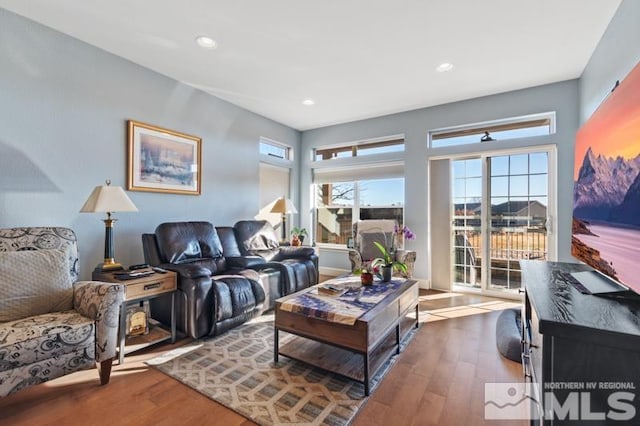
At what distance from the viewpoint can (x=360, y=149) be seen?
5.09 m

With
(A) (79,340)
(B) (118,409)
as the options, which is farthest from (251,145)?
(B) (118,409)

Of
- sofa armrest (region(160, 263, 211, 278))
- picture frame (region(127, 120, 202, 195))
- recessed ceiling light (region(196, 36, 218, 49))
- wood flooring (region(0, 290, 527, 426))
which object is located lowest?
wood flooring (region(0, 290, 527, 426))

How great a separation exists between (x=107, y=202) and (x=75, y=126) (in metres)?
0.92

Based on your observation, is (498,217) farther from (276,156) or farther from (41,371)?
(41,371)

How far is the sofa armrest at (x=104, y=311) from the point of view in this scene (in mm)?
1870

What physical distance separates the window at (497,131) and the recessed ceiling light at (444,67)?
3.96 feet

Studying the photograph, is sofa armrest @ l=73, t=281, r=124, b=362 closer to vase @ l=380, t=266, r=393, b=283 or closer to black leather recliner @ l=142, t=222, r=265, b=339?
black leather recliner @ l=142, t=222, r=265, b=339

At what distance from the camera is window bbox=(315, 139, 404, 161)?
15.5 ft

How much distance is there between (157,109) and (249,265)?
81.7 inches

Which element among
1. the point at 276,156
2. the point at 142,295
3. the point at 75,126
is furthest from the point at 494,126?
the point at 75,126

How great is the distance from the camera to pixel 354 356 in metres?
2.27

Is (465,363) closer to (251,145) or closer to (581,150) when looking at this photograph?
(581,150)

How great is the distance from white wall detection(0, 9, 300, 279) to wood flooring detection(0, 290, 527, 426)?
1218 millimetres

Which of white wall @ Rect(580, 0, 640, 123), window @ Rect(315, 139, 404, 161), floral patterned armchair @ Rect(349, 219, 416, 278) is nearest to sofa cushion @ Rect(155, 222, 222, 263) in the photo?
floral patterned armchair @ Rect(349, 219, 416, 278)
